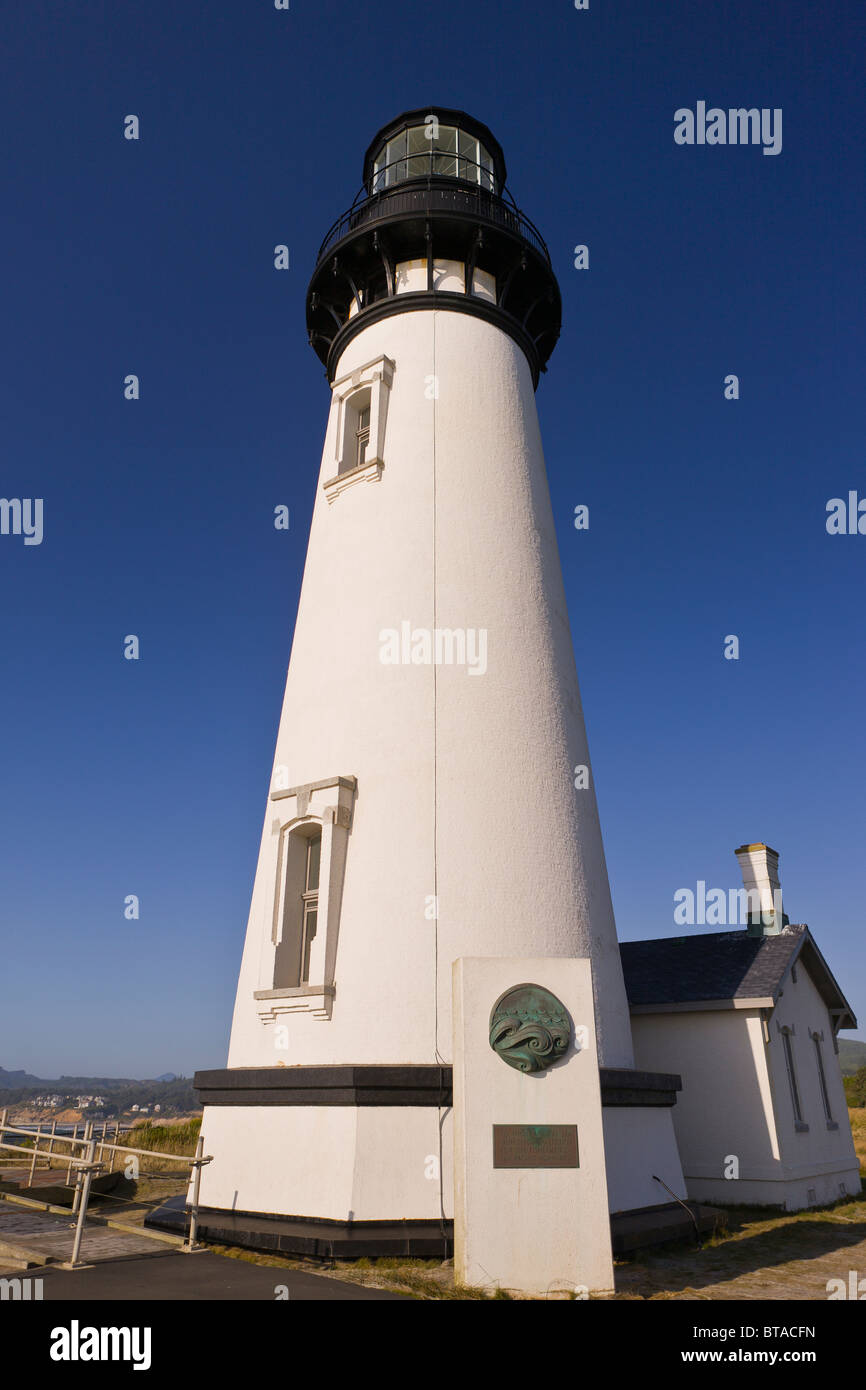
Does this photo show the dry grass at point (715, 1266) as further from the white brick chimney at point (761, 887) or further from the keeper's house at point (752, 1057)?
the white brick chimney at point (761, 887)

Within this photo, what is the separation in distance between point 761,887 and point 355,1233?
13.4m

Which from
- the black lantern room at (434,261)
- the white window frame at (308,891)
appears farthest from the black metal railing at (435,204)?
the white window frame at (308,891)

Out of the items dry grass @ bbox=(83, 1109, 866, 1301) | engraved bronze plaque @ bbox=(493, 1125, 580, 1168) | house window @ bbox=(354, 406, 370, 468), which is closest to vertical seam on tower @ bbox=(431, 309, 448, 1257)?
dry grass @ bbox=(83, 1109, 866, 1301)

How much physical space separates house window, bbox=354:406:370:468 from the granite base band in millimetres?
9732

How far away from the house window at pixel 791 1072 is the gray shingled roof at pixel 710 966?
1.40 m

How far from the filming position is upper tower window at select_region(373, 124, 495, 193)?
58.7 ft

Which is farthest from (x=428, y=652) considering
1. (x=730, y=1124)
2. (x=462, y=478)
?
(x=730, y=1124)

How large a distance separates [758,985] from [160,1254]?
461 inches

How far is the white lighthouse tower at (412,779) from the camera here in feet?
33.0

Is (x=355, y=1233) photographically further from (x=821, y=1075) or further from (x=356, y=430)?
(x=821, y=1075)

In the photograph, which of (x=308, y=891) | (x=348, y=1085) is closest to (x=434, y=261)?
(x=308, y=891)

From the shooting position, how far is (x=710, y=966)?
18500 mm

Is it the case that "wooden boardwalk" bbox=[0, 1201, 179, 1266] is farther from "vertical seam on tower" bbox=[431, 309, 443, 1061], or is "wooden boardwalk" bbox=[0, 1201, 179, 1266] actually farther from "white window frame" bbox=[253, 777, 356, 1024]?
"vertical seam on tower" bbox=[431, 309, 443, 1061]

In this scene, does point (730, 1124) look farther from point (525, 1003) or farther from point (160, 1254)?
point (160, 1254)
